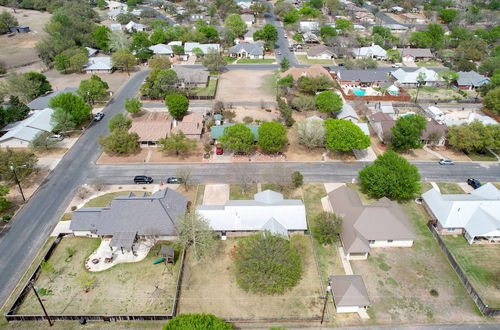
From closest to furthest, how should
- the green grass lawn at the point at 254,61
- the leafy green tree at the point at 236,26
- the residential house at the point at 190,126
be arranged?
the residential house at the point at 190,126
the green grass lawn at the point at 254,61
the leafy green tree at the point at 236,26

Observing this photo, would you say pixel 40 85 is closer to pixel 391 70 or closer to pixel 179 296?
pixel 179 296

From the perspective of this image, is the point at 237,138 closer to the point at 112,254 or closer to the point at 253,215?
the point at 253,215

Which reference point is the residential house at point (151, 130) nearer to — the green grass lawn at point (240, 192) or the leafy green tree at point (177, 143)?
the leafy green tree at point (177, 143)

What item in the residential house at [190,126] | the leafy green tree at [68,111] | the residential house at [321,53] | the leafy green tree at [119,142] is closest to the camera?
the leafy green tree at [119,142]

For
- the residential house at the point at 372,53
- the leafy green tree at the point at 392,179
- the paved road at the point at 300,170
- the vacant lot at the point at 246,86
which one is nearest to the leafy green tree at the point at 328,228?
the leafy green tree at the point at 392,179

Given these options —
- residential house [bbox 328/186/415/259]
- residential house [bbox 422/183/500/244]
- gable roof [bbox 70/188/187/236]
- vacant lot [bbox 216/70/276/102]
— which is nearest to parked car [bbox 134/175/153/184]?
gable roof [bbox 70/188/187/236]

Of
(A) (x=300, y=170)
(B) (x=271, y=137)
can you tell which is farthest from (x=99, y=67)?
(A) (x=300, y=170)

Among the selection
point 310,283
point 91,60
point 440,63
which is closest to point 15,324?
point 310,283
